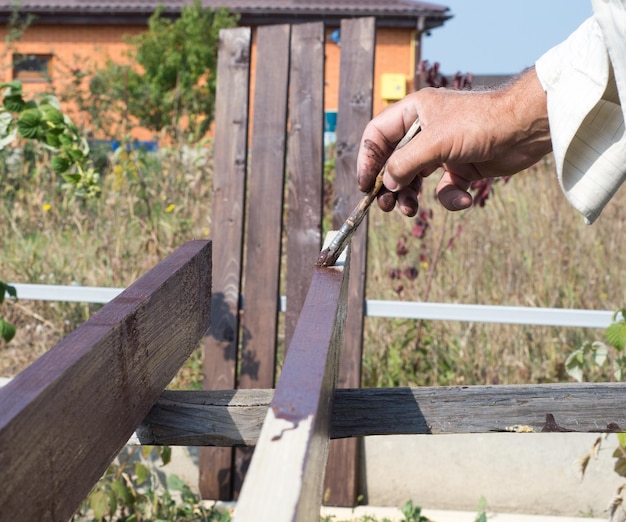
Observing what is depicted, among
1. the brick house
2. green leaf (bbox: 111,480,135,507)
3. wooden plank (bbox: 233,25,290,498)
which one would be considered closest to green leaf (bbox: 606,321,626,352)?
wooden plank (bbox: 233,25,290,498)

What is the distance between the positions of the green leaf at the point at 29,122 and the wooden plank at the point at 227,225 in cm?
112

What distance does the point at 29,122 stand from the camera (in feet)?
8.04

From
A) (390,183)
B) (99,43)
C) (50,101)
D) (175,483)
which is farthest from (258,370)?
(99,43)

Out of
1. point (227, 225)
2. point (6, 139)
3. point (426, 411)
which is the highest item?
point (6, 139)

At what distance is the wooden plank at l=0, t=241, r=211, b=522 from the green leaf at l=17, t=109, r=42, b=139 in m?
1.05

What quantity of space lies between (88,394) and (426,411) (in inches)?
28.8

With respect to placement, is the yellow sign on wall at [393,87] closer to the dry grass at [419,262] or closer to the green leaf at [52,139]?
the dry grass at [419,262]

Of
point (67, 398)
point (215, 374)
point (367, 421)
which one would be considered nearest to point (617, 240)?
point (215, 374)

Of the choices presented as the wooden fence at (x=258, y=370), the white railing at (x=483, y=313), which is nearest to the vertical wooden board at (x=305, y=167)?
the wooden fence at (x=258, y=370)

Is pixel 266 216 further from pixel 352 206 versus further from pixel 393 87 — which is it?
pixel 393 87

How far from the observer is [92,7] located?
1955cm

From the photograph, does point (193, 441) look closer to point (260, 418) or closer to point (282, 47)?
point (260, 418)

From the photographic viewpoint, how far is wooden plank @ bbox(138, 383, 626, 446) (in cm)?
157

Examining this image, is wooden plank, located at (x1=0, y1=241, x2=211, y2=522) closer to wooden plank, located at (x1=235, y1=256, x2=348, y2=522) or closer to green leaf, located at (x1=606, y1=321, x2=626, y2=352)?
wooden plank, located at (x1=235, y1=256, x2=348, y2=522)
